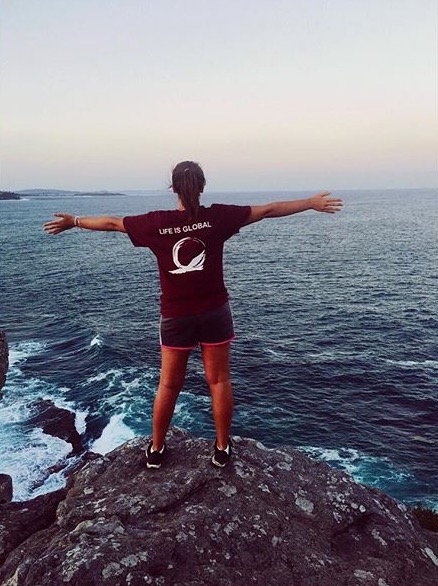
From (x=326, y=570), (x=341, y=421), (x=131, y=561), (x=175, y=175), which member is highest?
(x=175, y=175)

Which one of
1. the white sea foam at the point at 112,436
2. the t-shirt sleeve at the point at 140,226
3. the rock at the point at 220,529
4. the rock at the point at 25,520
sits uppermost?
the t-shirt sleeve at the point at 140,226

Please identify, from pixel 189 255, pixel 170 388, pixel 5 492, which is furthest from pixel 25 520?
pixel 5 492

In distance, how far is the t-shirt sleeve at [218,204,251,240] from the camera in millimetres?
6648

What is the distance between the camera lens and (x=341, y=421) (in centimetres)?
3056

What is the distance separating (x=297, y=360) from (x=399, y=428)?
1090 cm

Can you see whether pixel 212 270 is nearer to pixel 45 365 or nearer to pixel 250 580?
pixel 250 580

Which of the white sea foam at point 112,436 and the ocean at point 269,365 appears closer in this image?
the white sea foam at point 112,436

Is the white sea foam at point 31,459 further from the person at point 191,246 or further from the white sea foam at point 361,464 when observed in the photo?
the person at point 191,246

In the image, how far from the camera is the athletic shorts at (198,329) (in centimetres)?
696

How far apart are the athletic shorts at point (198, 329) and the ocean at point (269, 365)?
19.4 m

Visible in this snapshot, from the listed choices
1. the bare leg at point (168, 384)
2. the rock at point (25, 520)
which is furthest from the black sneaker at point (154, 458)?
the rock at point (25, 520)

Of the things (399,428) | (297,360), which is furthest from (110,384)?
(399,428)

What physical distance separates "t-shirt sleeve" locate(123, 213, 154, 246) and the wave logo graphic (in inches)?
16.7

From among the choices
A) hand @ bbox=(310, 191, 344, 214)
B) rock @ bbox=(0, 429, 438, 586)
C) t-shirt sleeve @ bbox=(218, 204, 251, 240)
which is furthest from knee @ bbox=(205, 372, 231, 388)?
hand @ bbox=(310, 191, 344, 214)
